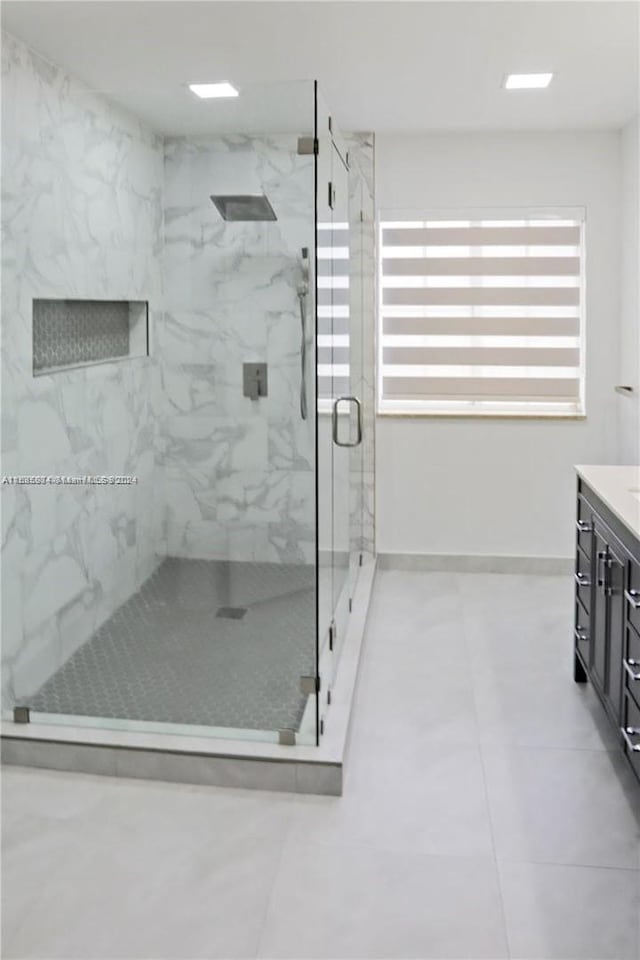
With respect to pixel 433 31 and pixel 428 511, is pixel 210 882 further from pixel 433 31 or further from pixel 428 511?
pixel 428 511

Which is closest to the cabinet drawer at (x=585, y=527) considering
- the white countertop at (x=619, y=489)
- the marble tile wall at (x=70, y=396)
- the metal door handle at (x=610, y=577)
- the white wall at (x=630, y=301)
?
the white countertop at (x=619, y=489)

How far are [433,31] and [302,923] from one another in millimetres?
2842

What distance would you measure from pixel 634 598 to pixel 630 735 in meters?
0.40

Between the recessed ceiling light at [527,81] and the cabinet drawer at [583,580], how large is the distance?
196 centimetres

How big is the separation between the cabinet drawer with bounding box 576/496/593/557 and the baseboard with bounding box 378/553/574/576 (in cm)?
175

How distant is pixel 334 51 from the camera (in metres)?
3.45

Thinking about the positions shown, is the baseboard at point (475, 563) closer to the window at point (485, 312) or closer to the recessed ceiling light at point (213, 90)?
the window at point (485, 312)

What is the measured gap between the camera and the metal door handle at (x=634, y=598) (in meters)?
2.56

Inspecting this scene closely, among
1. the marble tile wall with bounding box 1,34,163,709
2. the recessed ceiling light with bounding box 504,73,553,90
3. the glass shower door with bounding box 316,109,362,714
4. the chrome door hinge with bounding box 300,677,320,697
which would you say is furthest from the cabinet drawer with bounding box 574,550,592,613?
the recessed ceiling light with bounding box 504,73,553,90

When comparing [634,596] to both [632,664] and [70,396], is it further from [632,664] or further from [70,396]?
[70,396]

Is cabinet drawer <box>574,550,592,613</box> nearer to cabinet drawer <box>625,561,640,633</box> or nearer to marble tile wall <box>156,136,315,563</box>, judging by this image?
cabinet drawer <box>625,561,640,633</box>

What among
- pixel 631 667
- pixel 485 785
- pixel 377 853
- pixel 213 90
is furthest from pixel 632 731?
pixel 213 90

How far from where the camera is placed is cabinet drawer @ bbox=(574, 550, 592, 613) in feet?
10.8

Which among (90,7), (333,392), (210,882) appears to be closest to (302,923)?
(210,882)
